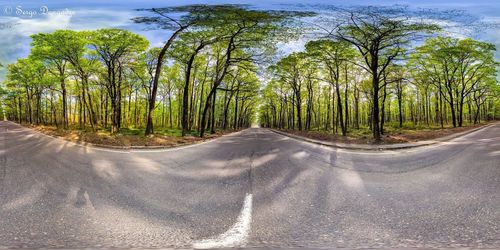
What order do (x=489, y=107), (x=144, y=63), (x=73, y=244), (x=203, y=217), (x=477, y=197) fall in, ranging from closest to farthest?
(x=73, y=244)
(x=203, y=217)
(x=477, y=197)
(x=144, y=63)
(x=489, y=107)

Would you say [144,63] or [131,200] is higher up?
[144,63]

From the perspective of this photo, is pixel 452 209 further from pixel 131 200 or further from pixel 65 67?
pixel 65 67

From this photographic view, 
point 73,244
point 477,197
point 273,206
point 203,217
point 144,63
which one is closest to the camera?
point 73,244

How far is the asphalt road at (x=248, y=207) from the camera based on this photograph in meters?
2.99

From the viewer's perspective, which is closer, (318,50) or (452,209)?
(452,209)

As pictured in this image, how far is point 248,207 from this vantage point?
3.73m

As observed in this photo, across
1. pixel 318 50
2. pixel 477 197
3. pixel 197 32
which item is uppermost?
pixel 197 32

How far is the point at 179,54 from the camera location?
1880 centimetres

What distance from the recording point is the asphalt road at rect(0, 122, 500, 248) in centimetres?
299

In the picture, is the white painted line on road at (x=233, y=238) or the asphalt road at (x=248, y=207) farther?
the asphalt road at (x=248, y=207)

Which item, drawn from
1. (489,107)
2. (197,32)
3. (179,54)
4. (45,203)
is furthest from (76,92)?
(489,107)

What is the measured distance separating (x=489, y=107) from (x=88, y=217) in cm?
8523

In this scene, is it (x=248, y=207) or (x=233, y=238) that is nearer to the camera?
(x=233, y=238)

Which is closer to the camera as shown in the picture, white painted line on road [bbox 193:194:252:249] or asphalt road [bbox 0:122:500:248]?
white painted line on road [bbox 193:194:252:249]
